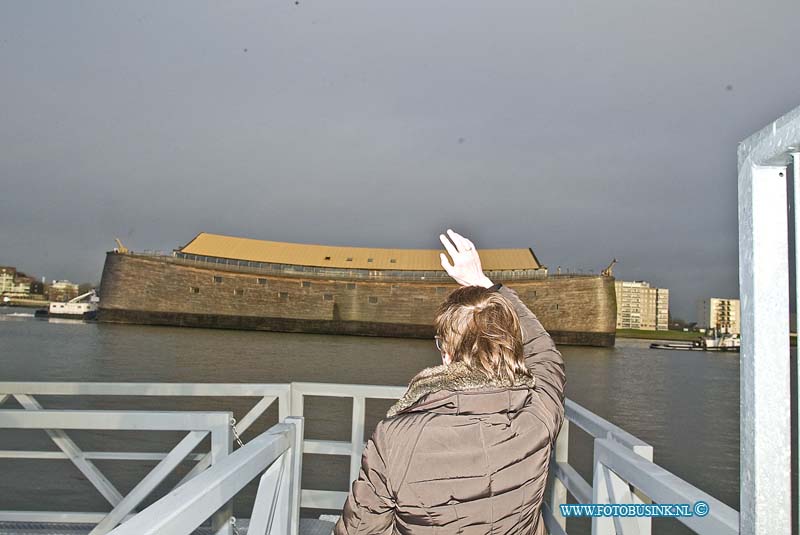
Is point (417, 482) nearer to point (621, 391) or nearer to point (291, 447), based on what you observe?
point (291, 447)

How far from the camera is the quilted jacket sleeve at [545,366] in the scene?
122cm

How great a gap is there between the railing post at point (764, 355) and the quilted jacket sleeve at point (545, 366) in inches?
17.9

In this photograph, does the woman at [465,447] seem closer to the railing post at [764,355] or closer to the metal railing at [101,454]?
the railing post at [764,355]

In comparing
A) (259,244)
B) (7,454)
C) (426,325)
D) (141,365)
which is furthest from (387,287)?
(7,454)

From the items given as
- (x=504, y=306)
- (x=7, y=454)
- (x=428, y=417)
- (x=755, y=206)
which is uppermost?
(x=755, y=206)

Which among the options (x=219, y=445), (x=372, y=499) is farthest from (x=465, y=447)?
(x=219, y=445)

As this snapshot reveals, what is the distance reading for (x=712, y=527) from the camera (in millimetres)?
1045

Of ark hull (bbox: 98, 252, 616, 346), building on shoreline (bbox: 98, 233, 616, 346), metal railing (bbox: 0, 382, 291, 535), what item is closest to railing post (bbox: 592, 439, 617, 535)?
metal railing (bbox: 0, 382, 291, 535)

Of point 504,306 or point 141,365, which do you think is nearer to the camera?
point 504,306

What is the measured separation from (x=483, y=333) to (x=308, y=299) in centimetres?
4550

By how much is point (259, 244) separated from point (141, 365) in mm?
34304

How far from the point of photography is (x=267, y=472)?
1.56m

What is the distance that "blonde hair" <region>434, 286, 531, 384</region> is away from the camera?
1178mm
